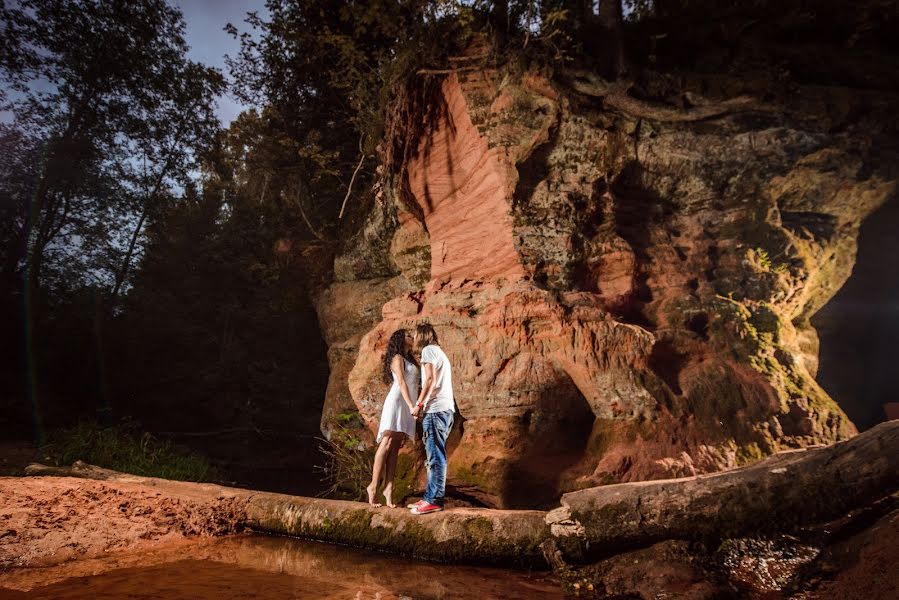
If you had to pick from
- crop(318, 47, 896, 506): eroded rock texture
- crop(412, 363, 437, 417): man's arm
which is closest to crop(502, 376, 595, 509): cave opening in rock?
crop(318, 47, 896, 506): eroded rock texture

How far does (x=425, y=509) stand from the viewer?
3.72m

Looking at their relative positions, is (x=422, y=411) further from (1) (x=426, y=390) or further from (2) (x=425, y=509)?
(2) (x=425, y=509)

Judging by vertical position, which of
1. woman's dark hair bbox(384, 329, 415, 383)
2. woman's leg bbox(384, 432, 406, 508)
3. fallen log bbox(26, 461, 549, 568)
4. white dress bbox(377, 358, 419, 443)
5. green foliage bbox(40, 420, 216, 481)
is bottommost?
green foliage bbox(40, 420, 216, 481)

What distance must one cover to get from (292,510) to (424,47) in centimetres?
694

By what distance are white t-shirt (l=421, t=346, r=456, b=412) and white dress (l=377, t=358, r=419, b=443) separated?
23 cm

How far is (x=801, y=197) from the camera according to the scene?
658 centimetres

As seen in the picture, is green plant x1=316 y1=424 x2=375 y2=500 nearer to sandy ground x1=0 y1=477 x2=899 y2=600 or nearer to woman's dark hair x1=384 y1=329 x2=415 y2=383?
sandy ground x1=0 y1=477 x2=899 y2=600

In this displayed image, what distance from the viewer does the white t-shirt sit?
13.4 feet

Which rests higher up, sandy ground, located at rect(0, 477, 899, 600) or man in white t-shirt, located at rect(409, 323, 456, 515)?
man in white t-shirt, located at rect(409, 323, 456, 515)

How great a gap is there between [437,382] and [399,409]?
1.60 ft

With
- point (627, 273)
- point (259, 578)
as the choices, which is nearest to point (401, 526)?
point (259, 578)

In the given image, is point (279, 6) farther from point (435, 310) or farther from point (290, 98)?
point (435, 310)

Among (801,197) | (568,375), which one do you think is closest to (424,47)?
(568,375)

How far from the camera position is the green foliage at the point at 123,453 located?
847cm
